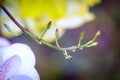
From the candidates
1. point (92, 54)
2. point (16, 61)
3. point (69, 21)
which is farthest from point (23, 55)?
point (92, 54)

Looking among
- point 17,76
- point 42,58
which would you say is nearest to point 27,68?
point 17,76

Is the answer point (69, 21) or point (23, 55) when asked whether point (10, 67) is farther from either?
point (69, 21)

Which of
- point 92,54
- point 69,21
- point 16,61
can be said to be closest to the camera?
point 16,61

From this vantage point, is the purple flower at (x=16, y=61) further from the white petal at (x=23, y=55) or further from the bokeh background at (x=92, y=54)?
the bokeh background at (x=92, y=54)

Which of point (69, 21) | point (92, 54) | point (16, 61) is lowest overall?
point (16, 61)

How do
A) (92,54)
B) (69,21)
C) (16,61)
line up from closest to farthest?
(16,61) < (69,21) < (92,54)

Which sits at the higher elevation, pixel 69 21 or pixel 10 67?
pixel 69 21
